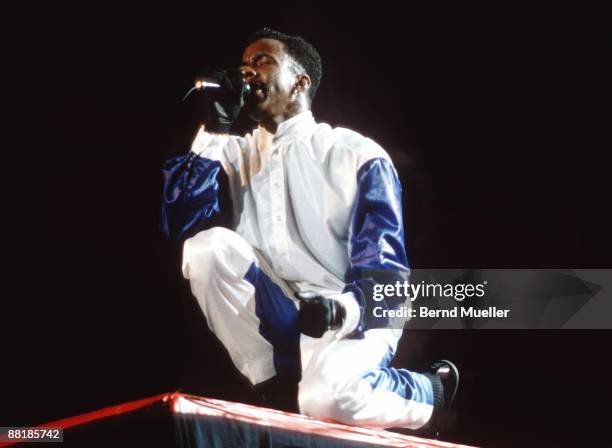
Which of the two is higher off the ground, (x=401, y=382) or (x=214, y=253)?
(x=214, y=253)

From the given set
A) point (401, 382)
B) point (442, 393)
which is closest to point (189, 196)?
point (401, 382)

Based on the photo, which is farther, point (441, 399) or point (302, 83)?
point (302, 83)

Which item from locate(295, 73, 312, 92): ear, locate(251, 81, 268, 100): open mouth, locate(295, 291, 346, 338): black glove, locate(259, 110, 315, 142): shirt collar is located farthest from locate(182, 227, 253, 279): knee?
locate(295, 73, 312, 92): ear

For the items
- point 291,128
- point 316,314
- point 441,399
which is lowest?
point 441,399

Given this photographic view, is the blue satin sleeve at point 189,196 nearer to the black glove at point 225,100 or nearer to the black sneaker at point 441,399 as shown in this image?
the black glove at point 225,100

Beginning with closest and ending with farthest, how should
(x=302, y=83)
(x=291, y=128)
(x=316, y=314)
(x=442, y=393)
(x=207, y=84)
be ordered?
(x=316, y=314) < (x=442, y=393) < (x=207, y=84) < (x=291, y=128) < (x=302, y=83)

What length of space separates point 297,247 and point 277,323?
24cm

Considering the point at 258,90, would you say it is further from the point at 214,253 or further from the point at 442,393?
the point at 442,393

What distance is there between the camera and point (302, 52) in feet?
7.97

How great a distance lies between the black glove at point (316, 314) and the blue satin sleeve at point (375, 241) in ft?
0.35

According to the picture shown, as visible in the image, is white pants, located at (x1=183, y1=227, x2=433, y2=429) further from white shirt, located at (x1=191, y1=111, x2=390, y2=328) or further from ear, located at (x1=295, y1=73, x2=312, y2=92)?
ear, located at (x1=295, y1=73, x2=312, y2=92)

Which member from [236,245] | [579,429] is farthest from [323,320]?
[579,429]

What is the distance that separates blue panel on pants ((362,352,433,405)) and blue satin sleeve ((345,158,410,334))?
11 cm

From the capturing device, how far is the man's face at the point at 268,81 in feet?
7.55
